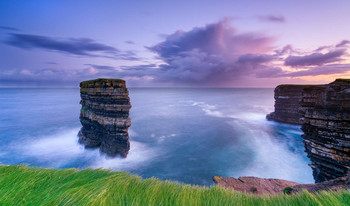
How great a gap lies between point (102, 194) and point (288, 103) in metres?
36.4

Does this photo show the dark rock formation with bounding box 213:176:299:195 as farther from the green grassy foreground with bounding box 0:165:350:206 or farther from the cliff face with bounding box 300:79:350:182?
the green grassy foreground with bounding box 0:165:350:206

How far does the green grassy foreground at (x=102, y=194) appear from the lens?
199 cm

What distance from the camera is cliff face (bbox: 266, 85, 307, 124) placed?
1124 inches

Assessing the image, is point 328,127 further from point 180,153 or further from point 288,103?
point 288,103

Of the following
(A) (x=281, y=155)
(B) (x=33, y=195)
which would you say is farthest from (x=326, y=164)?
(A) (x=281, y=155)

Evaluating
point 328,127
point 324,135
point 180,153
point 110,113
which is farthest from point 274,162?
point 110,113

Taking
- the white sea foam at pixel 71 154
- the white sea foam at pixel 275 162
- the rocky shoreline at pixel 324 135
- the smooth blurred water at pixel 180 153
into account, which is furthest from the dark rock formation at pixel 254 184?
the white sea foam at pixel 71 154

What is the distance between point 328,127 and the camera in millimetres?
6953

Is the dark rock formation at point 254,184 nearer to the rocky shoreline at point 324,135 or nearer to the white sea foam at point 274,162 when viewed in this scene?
the rocky shoreline at point 324,135

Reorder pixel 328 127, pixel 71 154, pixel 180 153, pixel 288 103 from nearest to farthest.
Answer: pixel 328 127, pixel 71 154, pixel 180 153, pixel 288 103

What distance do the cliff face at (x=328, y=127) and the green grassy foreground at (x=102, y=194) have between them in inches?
249

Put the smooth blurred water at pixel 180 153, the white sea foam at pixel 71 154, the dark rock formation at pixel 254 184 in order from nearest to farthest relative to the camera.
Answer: the dark rock formation at pixel 254 184 < the smooth blurred water at pixel 180 153 < the white sea foam at pixel 71 154

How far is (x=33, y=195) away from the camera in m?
2.04

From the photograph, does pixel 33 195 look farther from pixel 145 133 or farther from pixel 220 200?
pixel 145 133
